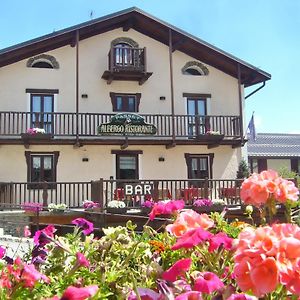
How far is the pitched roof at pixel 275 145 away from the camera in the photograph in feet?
93.2

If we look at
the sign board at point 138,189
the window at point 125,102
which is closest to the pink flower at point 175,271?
the sign board at point 138,189

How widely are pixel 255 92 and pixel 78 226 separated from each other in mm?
18888

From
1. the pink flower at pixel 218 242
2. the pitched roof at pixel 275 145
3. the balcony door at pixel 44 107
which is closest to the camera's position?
the pink flower at pixel 218 242

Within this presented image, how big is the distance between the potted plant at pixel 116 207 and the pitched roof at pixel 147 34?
24.2 ft

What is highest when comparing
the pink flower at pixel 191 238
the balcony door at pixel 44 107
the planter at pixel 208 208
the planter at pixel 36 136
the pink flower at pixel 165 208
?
the balcony door at pixel 44 107

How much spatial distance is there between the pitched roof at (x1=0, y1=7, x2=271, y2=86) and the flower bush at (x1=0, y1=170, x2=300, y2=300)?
51.4 feet

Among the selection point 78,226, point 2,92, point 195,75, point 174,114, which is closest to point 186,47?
point 195,75

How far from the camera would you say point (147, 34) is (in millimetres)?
19219

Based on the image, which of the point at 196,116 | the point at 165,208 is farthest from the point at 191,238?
the point at 196,116

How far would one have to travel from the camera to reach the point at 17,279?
168 centimetres

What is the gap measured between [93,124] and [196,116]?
4071 millimetres

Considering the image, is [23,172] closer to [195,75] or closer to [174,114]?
[174,114]

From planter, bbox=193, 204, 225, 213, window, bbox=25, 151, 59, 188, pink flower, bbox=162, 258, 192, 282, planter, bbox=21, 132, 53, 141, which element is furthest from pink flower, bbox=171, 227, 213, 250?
window, bbox=25, 151, 59, 188

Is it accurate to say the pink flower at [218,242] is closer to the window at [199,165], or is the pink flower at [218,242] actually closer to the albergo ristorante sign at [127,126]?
the albergo ristorante sign at [127,126]
